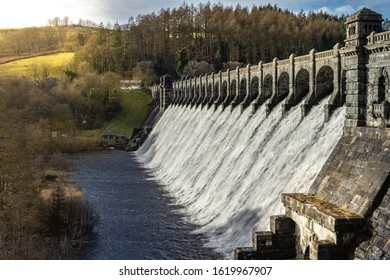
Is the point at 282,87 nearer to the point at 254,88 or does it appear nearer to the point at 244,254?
the point at 254,88

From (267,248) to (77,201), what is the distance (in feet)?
50.2

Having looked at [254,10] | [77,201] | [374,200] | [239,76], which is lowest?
[77,201]

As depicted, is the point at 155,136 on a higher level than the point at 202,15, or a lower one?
lower

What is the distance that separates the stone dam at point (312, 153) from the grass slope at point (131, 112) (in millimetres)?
36431

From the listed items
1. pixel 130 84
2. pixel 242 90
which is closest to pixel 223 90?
pixel 242 90

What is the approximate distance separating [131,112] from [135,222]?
64640mm

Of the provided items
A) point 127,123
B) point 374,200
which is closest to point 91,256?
point 374,200

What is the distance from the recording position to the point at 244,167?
29.0m

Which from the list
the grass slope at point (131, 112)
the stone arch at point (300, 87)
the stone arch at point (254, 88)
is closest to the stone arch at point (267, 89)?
the stone arch at point (254, 88)

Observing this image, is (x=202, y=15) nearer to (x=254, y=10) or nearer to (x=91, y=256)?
(x=254, y=10)

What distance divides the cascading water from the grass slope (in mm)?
41056

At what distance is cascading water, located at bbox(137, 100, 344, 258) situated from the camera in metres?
22.4

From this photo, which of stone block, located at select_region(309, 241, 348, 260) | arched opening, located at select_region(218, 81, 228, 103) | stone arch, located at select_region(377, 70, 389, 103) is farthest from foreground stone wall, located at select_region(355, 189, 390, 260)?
arched opening, located at select_region(218, 81, 228, 103)

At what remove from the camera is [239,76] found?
45312 mm
